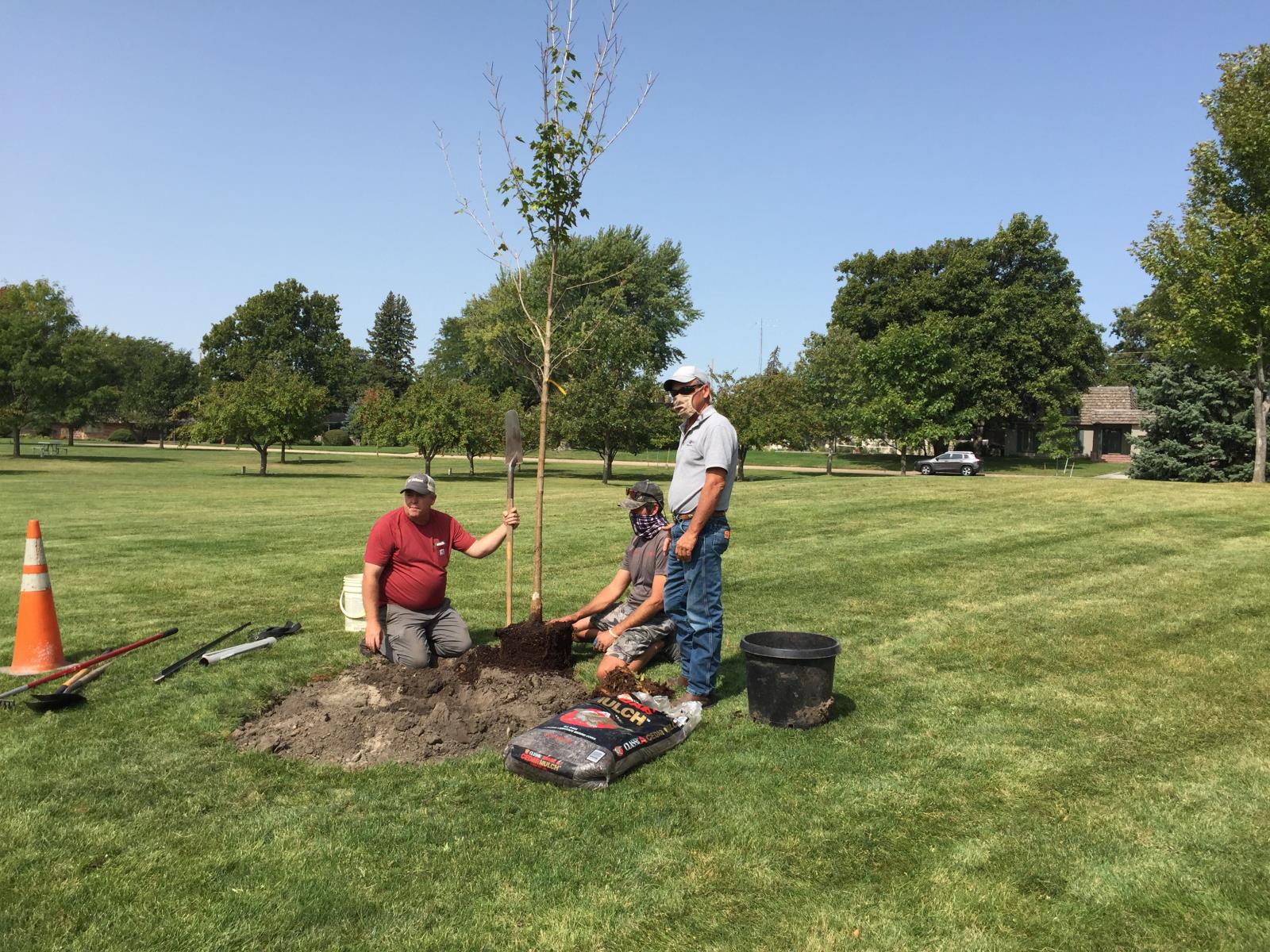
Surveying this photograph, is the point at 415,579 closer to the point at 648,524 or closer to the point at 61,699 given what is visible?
the point at 648,524

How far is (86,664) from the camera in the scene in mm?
6188

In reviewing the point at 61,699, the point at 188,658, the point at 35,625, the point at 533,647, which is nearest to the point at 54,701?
the point at 61,699

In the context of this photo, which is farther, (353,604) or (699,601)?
(353,604)

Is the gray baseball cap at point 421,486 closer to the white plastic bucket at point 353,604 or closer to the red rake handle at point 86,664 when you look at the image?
the white plastic bucket at point 353,604

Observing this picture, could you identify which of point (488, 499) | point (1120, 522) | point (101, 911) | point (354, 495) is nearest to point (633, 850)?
point (101, 911)

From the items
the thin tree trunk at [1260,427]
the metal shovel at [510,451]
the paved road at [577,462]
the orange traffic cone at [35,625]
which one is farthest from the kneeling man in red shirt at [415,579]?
the paved road at [577,462]

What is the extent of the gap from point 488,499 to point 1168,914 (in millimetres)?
22705

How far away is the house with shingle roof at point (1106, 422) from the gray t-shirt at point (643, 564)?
6406cm

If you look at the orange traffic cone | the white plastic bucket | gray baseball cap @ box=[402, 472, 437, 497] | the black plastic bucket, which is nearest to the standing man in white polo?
the black plastic bucket

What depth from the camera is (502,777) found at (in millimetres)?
4406

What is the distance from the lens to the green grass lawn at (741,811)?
3115mm

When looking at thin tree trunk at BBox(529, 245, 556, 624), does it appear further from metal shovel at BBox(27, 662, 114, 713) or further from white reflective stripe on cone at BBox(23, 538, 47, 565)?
white reflective stripe on cone at BBox(23, 538, 47, 565)

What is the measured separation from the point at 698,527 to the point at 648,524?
1420mm

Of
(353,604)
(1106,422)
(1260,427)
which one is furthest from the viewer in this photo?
(1106,422)
